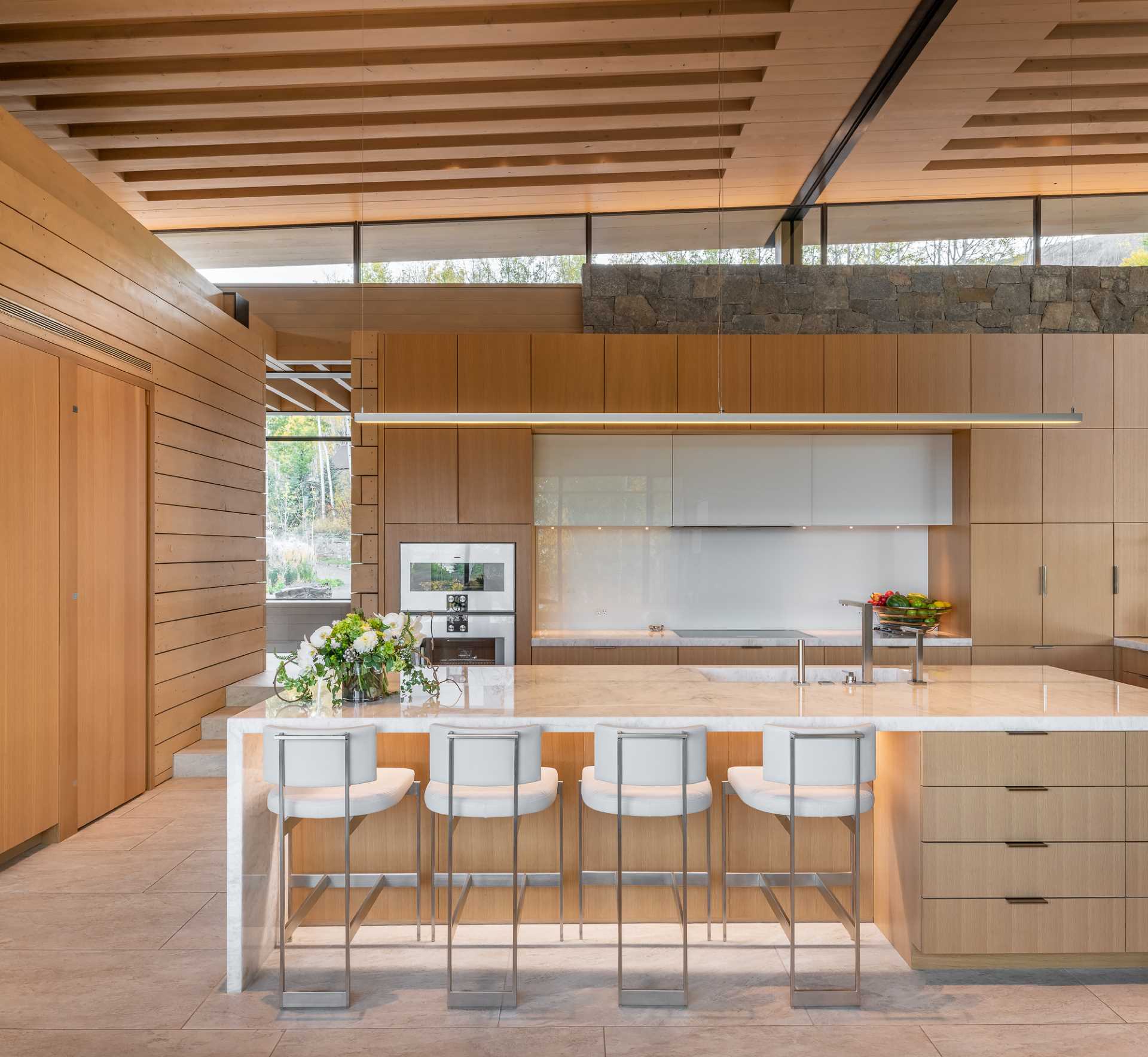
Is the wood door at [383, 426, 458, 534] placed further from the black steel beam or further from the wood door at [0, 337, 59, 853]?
the black steel beam

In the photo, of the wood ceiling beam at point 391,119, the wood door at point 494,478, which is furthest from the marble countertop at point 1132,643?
the wood ceiling beam at point 391,119

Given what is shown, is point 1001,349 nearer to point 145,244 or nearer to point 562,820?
point 562,820

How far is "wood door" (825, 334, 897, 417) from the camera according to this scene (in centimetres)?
493

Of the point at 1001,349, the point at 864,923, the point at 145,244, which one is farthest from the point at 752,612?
the point at 145,244

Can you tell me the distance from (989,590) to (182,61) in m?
5.20

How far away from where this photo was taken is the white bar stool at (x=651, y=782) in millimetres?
2408

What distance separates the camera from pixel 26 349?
3494mm

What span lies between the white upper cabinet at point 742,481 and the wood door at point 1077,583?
1.50 meters

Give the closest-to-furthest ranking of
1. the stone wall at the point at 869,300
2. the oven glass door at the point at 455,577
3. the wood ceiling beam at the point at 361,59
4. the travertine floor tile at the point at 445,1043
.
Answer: the travertine floor tile at the point at 445,1043
the wood ceiling beam at the point at 361,59
the oven glass door at the point at 455,577
the stone wall at the point at 869,300

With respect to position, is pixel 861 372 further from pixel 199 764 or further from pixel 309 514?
pixel 309 514

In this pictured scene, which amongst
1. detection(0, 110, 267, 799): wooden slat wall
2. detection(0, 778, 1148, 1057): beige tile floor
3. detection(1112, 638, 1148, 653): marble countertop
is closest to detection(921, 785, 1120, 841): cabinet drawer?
detection(0, 778, 1148, 1057): beige tile floor

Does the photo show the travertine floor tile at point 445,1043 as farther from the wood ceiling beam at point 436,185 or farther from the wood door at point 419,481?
the wood ceiling beam at point 436,185

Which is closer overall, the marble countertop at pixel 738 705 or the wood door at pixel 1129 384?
the marble countertop at pixel 738 705

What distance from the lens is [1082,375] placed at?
491 cm
